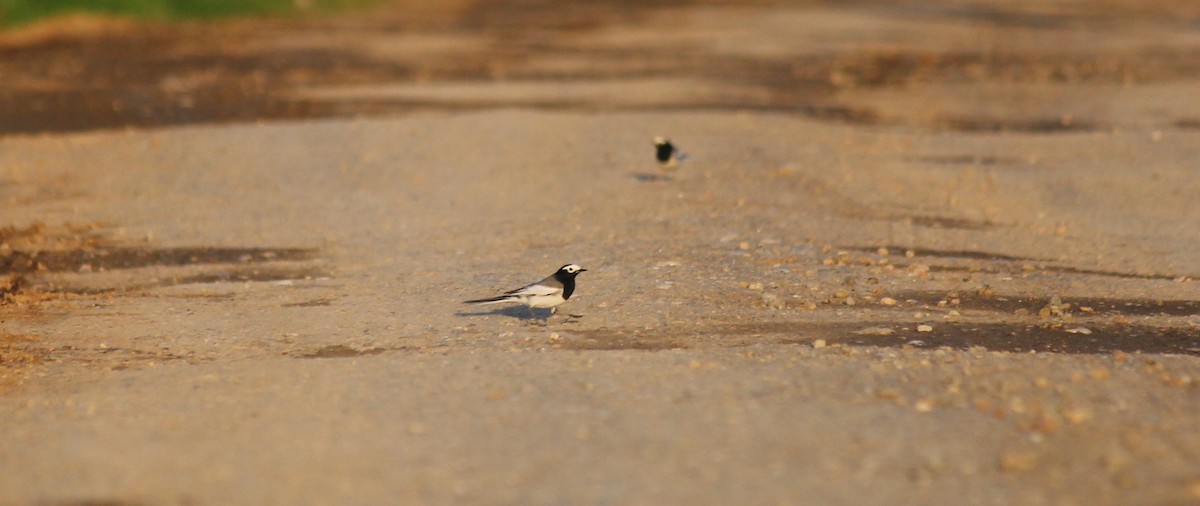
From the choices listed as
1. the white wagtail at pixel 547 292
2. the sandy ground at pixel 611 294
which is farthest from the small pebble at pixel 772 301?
the white wagtail at pixel 547 292

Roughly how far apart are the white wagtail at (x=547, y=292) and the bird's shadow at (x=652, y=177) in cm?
576

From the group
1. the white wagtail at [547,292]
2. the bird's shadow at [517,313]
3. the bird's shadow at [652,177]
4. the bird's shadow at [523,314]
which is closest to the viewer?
the white wagtail at [547,292]

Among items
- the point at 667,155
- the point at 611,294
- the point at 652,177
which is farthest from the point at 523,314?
the point at 652,177

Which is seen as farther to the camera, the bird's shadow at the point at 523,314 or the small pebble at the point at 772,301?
the small pebble at the point at 772,301

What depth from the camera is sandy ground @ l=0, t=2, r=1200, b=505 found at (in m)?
6.80

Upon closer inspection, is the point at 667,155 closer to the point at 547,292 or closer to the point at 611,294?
the point at 611,294

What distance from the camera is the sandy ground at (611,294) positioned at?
268 inches

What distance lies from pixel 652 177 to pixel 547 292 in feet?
20.3

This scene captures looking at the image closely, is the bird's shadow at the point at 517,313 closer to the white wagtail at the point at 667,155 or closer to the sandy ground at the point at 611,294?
the sandy ground at the point at 611,294

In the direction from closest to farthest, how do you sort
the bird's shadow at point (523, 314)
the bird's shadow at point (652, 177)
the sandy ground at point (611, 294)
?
1. the sandy ground at point (611, 294)
2. the bird's shadow at point (523, 314)
3. the bird's shadow at point (652, 177)

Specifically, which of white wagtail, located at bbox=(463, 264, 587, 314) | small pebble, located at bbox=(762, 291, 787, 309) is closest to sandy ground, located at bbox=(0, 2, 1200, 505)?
small pebble, located at bbox=(762, 291, 787, 309)

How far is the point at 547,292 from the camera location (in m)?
9.24

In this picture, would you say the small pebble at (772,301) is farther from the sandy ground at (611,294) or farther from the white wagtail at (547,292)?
the white wagtail at (547,292)

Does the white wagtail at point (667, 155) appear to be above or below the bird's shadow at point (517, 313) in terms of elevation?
above
